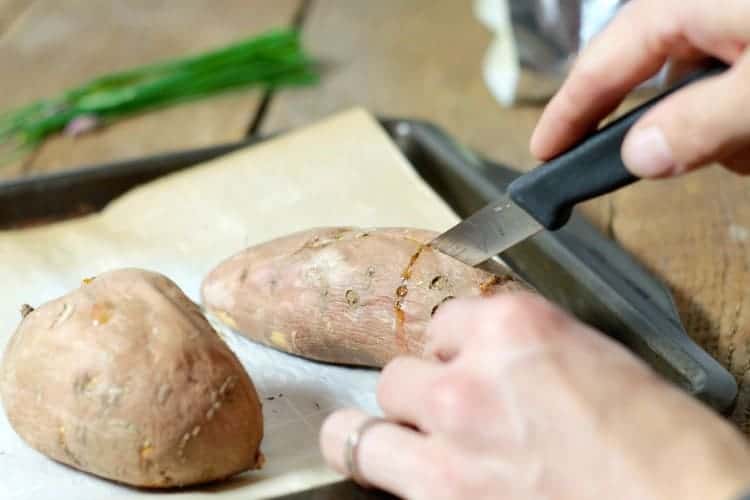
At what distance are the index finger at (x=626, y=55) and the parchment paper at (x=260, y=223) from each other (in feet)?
1.18

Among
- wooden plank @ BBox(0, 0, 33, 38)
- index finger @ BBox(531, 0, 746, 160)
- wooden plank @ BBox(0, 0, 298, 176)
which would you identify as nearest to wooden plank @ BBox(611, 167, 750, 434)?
index finger @ BBox(531, 0, 746, 160)

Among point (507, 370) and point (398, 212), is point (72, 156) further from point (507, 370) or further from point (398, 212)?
point (507, 370)

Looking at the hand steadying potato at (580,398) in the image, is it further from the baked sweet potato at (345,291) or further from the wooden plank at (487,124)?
the wooden plank at (487,124)

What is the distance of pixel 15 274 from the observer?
1.26 meters

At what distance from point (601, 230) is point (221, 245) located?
0.56 metres

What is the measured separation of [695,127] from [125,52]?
1.62m

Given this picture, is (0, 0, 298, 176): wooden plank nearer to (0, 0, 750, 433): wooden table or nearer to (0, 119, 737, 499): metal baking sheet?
(0, 0, 750, 433): wooden table

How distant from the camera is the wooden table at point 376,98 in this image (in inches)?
51.3

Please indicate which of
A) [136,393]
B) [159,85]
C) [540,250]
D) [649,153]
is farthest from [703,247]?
[159,85]

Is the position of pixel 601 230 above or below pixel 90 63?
below

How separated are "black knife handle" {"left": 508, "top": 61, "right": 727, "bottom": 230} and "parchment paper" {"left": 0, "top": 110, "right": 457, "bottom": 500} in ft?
0.97

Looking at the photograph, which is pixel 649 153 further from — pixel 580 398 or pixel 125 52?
pixel 125 52

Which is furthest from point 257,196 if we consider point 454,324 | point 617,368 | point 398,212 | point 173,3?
point 173,3

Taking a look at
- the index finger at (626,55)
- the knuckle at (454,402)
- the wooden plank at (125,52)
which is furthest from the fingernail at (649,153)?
the wooden plank at (125,52)
